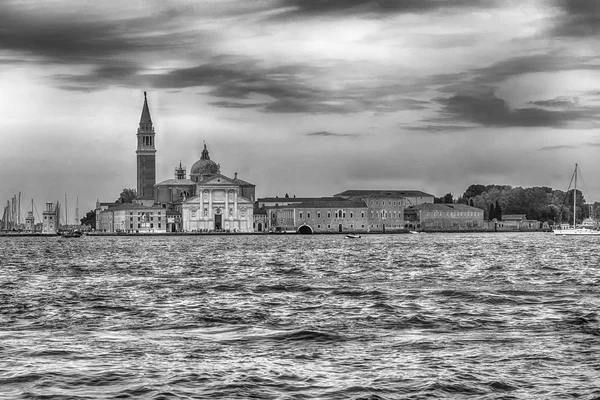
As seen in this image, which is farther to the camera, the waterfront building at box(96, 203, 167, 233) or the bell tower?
the bell tower

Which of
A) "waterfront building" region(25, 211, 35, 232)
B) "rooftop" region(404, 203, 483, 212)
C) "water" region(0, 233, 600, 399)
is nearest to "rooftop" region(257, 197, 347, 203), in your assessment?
"rooftop" region(404, 203, 483, 212)

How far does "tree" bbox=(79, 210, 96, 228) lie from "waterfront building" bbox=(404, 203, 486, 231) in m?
52.3

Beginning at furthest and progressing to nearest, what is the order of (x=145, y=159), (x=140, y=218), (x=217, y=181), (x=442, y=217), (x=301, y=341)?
(x=145, y=159), (x=442, y=217), (x=140, y=218), (x=217, y=181), (x=301, y=341)

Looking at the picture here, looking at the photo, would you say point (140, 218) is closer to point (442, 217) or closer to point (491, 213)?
point (442, 217)

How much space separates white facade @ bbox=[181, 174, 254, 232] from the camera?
12575 cm

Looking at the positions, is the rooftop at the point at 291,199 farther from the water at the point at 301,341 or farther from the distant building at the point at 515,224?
the water at the point at 301,341

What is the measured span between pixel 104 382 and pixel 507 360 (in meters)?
4.80

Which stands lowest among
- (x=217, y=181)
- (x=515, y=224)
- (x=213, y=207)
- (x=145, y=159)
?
(x=515, y=224)

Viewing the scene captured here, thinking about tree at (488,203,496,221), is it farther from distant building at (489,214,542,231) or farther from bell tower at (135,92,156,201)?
bell tower at (135,92,156,201)

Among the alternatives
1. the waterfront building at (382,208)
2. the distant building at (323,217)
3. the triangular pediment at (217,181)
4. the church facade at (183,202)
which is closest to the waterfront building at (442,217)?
the waterfront building at (382,208)

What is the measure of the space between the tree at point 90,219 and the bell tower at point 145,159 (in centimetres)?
2189

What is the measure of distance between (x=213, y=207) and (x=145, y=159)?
784 inches

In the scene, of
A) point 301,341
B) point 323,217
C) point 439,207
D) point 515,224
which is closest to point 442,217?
point 439,207

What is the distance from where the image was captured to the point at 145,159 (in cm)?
14150
